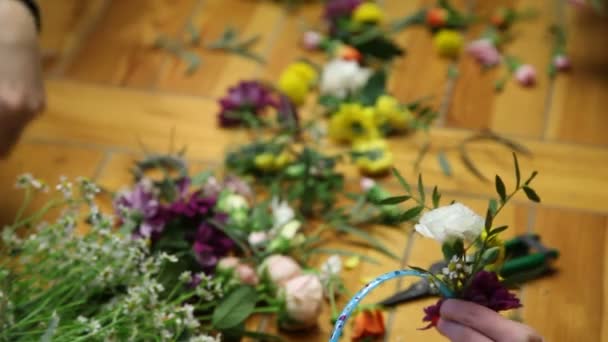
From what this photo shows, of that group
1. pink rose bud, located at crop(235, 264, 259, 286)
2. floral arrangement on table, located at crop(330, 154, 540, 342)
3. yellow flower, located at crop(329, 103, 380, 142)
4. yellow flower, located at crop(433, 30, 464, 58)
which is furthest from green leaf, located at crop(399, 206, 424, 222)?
yellow flower, located at crop(433, 30, 464, 58)

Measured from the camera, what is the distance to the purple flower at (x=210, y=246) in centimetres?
106

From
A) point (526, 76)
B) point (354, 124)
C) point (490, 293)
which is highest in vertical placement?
point (526, 76)

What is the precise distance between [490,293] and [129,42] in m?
0.98

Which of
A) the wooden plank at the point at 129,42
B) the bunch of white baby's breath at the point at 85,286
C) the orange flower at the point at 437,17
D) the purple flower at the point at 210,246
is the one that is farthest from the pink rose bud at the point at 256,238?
the orange flower at the point at 437,17

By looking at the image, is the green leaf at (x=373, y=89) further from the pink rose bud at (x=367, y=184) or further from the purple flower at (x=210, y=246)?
the purple flower at (x=210, y=246)

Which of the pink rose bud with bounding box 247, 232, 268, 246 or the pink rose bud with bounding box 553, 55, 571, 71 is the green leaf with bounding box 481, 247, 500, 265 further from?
the pink rose bud with bounding box 553, 55, 571, 71

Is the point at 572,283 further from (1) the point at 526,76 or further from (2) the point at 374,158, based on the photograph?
(1) the point at 526,76

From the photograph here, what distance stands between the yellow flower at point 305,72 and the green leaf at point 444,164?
0.26 meters

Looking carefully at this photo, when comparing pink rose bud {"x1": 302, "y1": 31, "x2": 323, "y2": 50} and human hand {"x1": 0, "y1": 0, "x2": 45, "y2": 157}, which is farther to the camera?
pink rose bud {"x1": 302, "y1": 31, "x2": 323, "y2": 50}

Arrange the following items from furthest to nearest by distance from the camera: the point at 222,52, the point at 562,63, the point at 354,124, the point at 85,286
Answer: the point at 222,52 → the point at 562,63 → the point at 354,124 → the point at 85,286

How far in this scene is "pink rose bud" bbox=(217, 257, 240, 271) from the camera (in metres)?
1.03

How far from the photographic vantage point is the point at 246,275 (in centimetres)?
102

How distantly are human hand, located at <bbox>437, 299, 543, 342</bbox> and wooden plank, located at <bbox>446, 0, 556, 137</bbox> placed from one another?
1.93 ft

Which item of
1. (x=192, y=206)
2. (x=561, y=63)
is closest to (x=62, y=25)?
(x=192, y=206)
